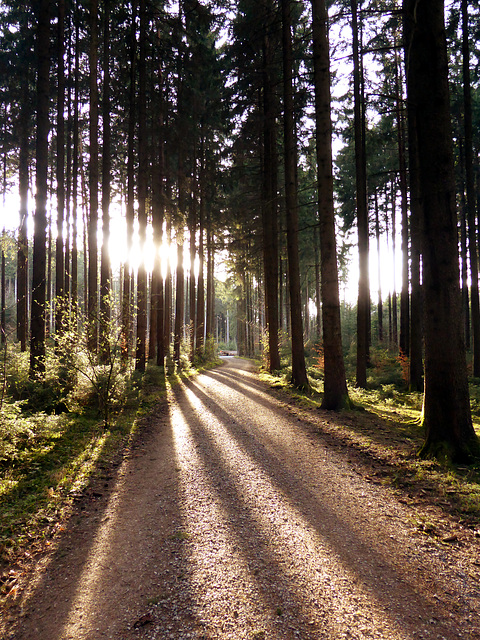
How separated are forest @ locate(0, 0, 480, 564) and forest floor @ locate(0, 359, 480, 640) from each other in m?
1.55

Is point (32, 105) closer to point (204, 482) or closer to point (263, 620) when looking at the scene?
point (204, 482)

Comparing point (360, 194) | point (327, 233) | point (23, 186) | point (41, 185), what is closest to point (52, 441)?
point (41, 185)

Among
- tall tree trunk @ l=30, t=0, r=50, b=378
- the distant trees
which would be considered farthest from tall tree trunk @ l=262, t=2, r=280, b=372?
tall tree trunk @ l=30, t=0, r=50, b=378

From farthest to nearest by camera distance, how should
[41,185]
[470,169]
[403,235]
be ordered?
[403,235] → [470,169] → [41,185]

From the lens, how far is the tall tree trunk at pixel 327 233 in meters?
8.38

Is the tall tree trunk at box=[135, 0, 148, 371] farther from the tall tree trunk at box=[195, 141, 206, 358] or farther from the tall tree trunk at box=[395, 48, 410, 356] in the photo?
the tall tree trunk at box=[395, 48, 410, 356]

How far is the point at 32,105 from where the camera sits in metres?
14.4

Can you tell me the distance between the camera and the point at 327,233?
28.3ft

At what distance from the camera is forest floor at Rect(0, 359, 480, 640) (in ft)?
7.05

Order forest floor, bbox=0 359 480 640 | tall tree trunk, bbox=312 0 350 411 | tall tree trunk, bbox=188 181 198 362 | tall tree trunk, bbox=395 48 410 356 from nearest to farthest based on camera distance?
1. forest floor, bbox=0 359 480 640
2. tall tree trunk, bbox=312 0 350 411
3. tall tree trunk, bbox=395 48 410 356
4. tall tree trunk, bbox=188 181 198 362

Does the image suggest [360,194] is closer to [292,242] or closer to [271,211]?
[292,242]

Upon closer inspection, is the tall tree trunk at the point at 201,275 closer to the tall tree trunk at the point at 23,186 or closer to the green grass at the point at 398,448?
the tall tree trunk at the point at 23,186

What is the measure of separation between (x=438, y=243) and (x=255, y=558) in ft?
16.3

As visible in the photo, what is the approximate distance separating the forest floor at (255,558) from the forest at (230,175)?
1.55 m
